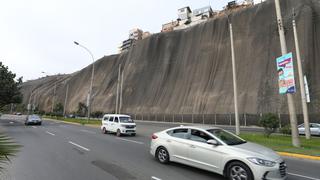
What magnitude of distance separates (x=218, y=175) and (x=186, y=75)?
49849 mm

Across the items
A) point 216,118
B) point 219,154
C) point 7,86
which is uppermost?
point 7,86

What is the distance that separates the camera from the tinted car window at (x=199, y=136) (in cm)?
781

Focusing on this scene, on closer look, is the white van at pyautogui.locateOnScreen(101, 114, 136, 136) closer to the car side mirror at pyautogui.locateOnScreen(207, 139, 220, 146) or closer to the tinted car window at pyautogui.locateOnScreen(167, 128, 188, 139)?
the tinted car window at pyautogui.locateOnScreen(167, 128, 188, 139)

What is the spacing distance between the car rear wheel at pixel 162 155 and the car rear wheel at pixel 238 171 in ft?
8.59

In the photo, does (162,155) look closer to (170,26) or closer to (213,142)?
(213,142)

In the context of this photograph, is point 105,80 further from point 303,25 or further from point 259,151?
point 259,151

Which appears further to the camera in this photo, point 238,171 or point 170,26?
point 170,26

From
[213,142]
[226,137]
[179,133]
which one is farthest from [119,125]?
[213,142]

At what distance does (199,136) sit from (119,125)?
1261 centimetres

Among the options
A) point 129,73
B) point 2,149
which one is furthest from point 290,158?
point 129,73

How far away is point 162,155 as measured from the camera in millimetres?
9039

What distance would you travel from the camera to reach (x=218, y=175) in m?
7.47

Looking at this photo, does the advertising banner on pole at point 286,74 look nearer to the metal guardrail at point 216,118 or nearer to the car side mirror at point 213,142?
the car side mirror at point 213,142

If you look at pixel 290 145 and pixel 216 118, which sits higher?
pixel 216 118
